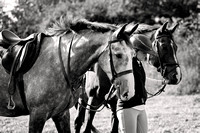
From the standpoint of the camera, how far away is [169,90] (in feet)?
44.3

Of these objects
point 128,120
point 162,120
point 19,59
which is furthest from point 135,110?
point 162,120

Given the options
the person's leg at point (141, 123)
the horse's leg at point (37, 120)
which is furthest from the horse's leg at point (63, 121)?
the person's leg at point (141, 123)

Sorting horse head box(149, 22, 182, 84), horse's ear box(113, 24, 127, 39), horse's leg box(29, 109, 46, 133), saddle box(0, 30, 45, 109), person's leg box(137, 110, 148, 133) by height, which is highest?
horse's ear box(113, 24, 127, 39)

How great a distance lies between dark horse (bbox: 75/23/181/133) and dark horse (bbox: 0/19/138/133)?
46.3 inches

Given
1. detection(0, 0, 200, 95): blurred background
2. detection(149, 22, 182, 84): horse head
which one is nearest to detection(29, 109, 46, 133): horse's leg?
Result: detection(149, 22, 182, 84): horse head

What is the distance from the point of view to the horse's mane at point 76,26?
3.71m

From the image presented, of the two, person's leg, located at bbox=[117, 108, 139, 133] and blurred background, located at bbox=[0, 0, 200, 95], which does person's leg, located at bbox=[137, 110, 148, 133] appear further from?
blurred background, located at bbox=[0, 0, 200, 95]

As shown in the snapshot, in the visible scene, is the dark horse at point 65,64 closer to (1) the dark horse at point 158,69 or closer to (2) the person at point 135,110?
(2) the person at point 135,110

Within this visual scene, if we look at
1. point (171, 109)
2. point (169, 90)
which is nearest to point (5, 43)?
point (171, 109)

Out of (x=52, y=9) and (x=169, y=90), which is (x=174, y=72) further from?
(x=52, y=9)

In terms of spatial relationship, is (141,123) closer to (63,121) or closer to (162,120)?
(63,121)

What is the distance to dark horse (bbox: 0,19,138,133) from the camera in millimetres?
3504

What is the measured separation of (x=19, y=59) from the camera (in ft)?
12.5

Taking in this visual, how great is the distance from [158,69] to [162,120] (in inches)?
116
